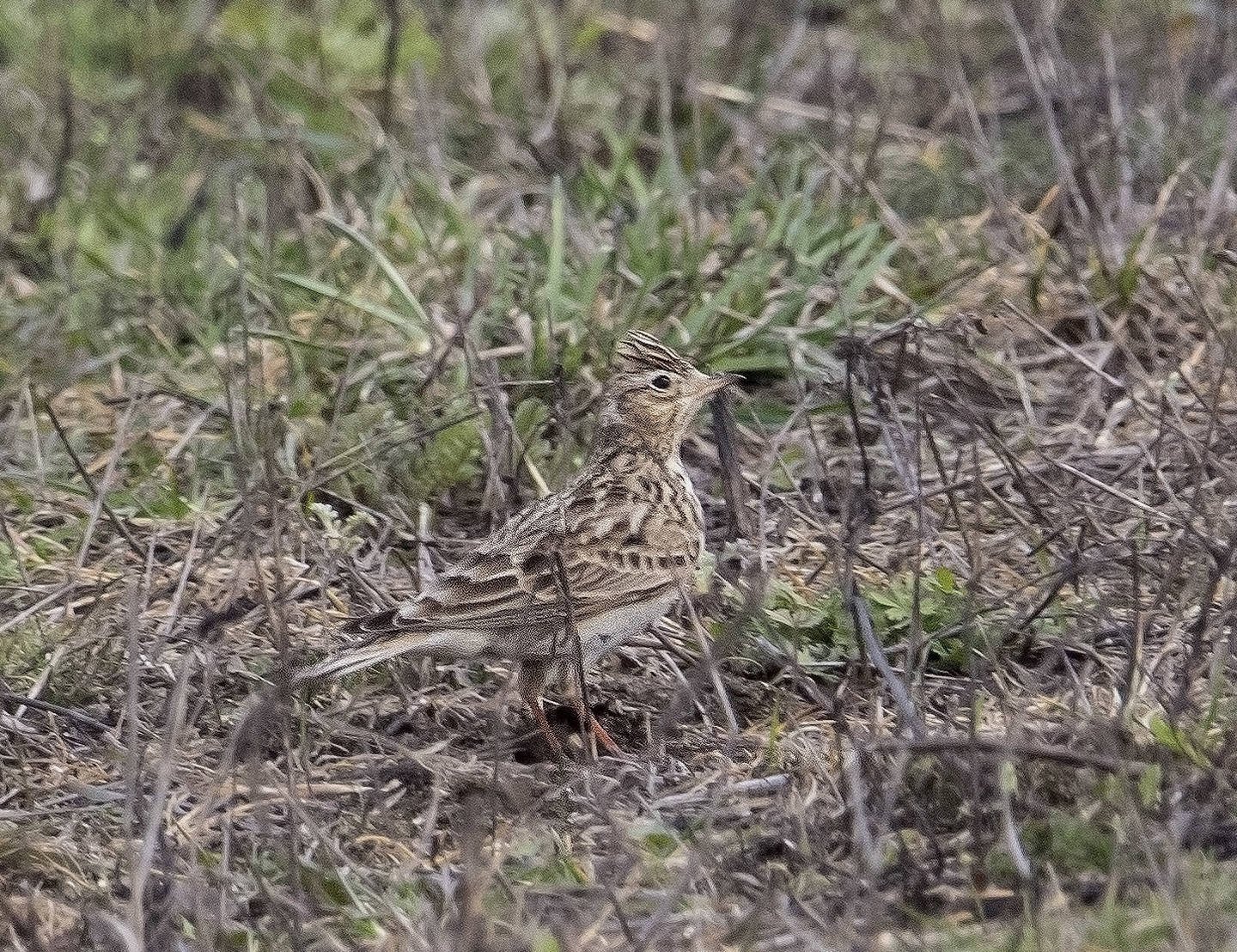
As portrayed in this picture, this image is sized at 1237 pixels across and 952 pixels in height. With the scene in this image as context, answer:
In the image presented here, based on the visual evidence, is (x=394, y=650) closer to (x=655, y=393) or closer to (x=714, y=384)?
(x=655, y=393)

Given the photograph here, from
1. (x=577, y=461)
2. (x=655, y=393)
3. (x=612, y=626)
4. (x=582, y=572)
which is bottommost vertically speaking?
(x=577, y=461)

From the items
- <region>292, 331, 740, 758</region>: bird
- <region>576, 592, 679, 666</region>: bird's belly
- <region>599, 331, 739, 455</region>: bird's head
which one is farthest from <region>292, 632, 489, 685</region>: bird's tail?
<region>599, 331, 739, 455</region>: bird's head

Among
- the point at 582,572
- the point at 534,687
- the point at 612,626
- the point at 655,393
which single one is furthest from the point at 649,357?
the point at 534,687

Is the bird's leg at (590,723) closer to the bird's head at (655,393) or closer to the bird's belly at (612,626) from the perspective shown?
the bird's belly at (612,626)

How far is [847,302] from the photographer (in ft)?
23.3

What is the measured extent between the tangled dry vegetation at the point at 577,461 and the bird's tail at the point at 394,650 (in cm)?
19

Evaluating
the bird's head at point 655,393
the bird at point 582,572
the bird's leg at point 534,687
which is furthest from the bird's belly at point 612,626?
the bird's head at point 655,393

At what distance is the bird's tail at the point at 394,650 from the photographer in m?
5.11

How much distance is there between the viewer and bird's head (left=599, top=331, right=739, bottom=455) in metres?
5.90

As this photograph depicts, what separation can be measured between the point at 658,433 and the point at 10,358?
2.96m

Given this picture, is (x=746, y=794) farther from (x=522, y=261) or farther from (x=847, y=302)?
(x=522, y=261)

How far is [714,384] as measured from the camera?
19.5ft

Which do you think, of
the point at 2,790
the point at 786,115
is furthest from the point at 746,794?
the point at 786,115

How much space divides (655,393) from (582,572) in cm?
72
